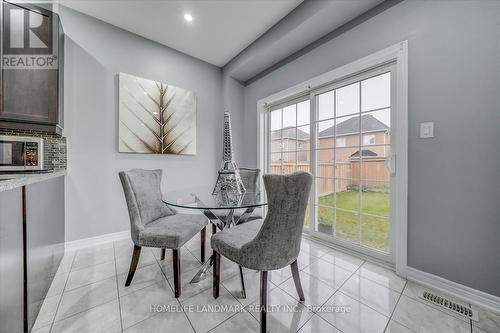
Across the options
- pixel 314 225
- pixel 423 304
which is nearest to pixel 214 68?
pixel 314 225

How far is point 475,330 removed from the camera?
1115 mm

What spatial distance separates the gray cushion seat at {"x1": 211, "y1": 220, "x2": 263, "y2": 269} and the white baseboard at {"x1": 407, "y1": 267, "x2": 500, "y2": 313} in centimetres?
145

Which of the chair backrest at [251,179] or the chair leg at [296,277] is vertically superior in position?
the chair backrest at [251,179]

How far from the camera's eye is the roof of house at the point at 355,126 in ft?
6.35

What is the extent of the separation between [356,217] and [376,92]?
1.37 m

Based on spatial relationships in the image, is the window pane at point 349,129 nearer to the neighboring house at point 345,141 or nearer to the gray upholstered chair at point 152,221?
the neighboring house at point 345,141

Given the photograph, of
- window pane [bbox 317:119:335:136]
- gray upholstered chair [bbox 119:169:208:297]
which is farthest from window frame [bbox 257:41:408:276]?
gray upholstered chair [bbox 119:169:208:297]

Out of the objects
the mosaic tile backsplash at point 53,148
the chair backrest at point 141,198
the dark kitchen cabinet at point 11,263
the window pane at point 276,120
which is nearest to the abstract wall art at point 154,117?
the mosaic tile backsplash at point 53,148

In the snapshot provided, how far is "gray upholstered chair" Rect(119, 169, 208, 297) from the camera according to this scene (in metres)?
1.41

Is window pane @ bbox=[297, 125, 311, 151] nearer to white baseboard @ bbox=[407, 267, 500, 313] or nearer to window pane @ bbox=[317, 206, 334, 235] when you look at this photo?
window pane @ bbox=[317, 206, 334, 235]

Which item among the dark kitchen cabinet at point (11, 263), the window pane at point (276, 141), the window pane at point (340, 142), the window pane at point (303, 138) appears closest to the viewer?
the dark kitchen cabinet at point (11, 263)

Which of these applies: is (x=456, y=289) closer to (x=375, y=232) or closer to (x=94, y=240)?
(x=375, y=232)

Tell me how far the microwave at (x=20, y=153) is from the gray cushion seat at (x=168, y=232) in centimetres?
108

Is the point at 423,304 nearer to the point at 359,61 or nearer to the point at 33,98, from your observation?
the point at 359,61
